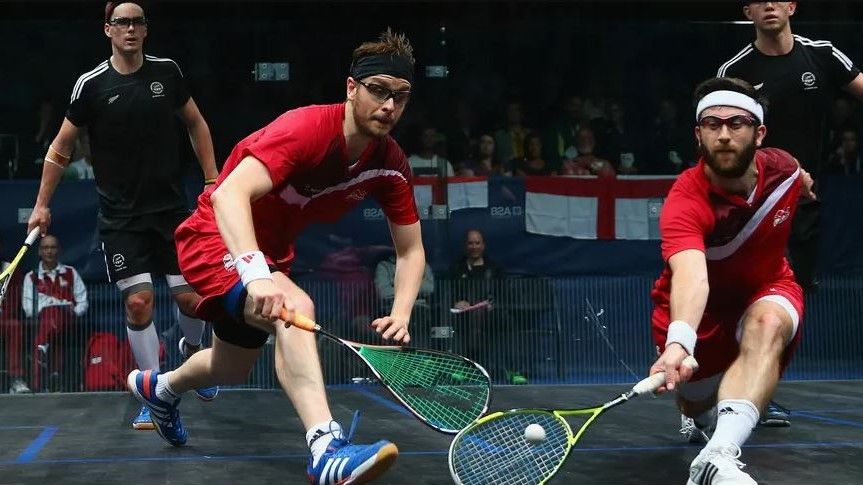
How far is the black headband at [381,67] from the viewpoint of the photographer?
372 centimetres

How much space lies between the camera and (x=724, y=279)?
408cm

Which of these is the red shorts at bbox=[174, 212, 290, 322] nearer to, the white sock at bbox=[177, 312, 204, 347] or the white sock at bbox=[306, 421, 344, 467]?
the white sock at bbox=[306, 421, 344, 467]

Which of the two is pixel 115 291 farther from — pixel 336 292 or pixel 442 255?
pixel 442 255

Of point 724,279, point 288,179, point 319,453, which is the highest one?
point 288,179

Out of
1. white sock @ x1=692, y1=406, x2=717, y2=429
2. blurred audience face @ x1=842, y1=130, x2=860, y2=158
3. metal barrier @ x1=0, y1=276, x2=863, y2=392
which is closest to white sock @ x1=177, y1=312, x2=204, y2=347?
metal barrier @ x1=0, y1=276, x2=863, y2=392

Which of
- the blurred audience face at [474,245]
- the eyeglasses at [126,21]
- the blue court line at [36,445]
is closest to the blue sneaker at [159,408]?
the blue court line at [36,445]

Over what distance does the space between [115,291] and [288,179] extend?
432 centimetres

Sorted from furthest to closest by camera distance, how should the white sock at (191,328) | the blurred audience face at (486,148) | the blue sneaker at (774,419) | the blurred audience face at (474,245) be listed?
the blurred audience face at (486,148), the blurred audience face at (474,245), the white sock at (191,328), the blue sneaker at (774,419)

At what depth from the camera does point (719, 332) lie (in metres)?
4.19

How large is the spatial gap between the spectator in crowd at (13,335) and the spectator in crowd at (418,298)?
2.02m

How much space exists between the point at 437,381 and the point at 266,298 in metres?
0.56

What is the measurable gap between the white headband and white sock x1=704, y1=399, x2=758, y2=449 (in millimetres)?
827

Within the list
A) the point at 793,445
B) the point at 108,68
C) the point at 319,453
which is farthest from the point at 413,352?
the point at 108,68

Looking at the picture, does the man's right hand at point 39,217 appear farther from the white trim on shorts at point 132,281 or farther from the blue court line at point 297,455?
the blue court line at point 297,455
